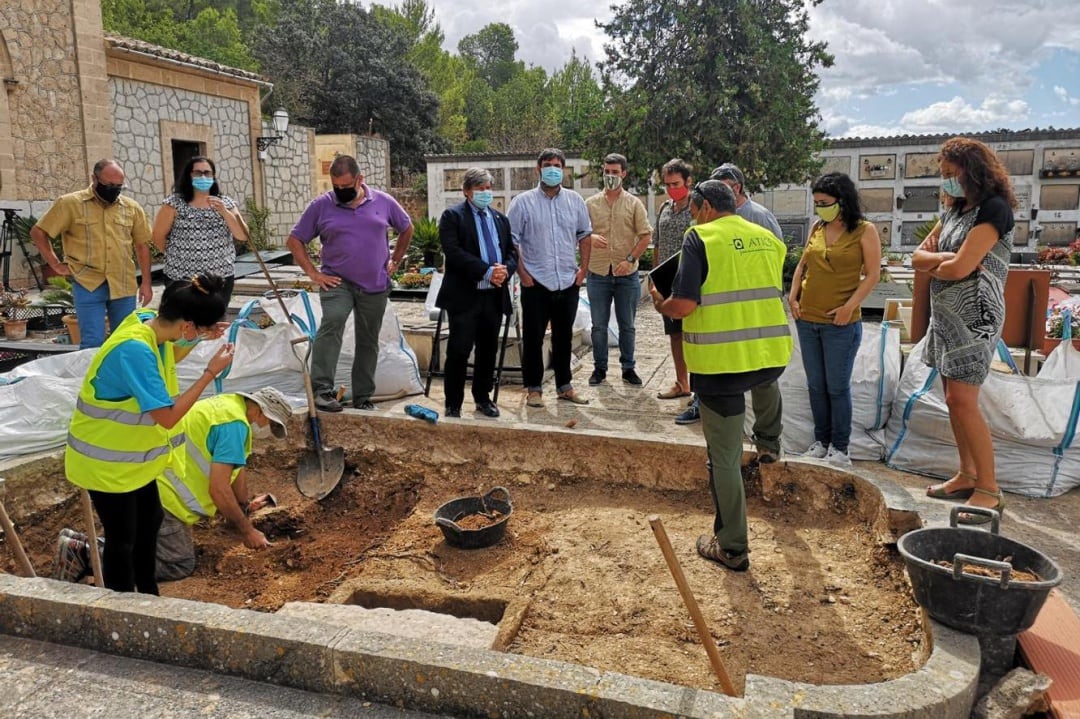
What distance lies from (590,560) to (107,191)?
163 inches

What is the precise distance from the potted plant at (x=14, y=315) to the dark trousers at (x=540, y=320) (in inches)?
246

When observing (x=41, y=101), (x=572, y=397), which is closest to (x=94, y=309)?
(x=572, y=397)

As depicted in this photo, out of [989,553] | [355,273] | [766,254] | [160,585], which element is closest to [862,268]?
[766,254]

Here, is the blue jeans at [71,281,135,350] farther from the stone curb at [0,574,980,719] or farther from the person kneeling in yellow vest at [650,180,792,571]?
the person kneeling in yellow vest at [650,180,792,571]

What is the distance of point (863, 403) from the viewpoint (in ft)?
15.8

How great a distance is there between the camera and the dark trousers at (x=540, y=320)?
19.0ft

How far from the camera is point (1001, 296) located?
150 inches

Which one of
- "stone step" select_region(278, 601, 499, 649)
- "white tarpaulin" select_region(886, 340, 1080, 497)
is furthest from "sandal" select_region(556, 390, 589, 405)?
"stone step" select_region(278, 601, 499, 649)

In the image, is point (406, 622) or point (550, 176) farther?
point (550, 176)

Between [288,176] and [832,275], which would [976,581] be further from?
[288,176]

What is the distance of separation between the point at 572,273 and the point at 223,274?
7.79 feet

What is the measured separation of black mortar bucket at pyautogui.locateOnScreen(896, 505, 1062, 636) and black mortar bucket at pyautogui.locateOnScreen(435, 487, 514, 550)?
188 cm

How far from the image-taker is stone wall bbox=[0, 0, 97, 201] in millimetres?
12664

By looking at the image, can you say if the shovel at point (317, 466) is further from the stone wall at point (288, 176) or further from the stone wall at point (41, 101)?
the stone wall at point (288, 176)
